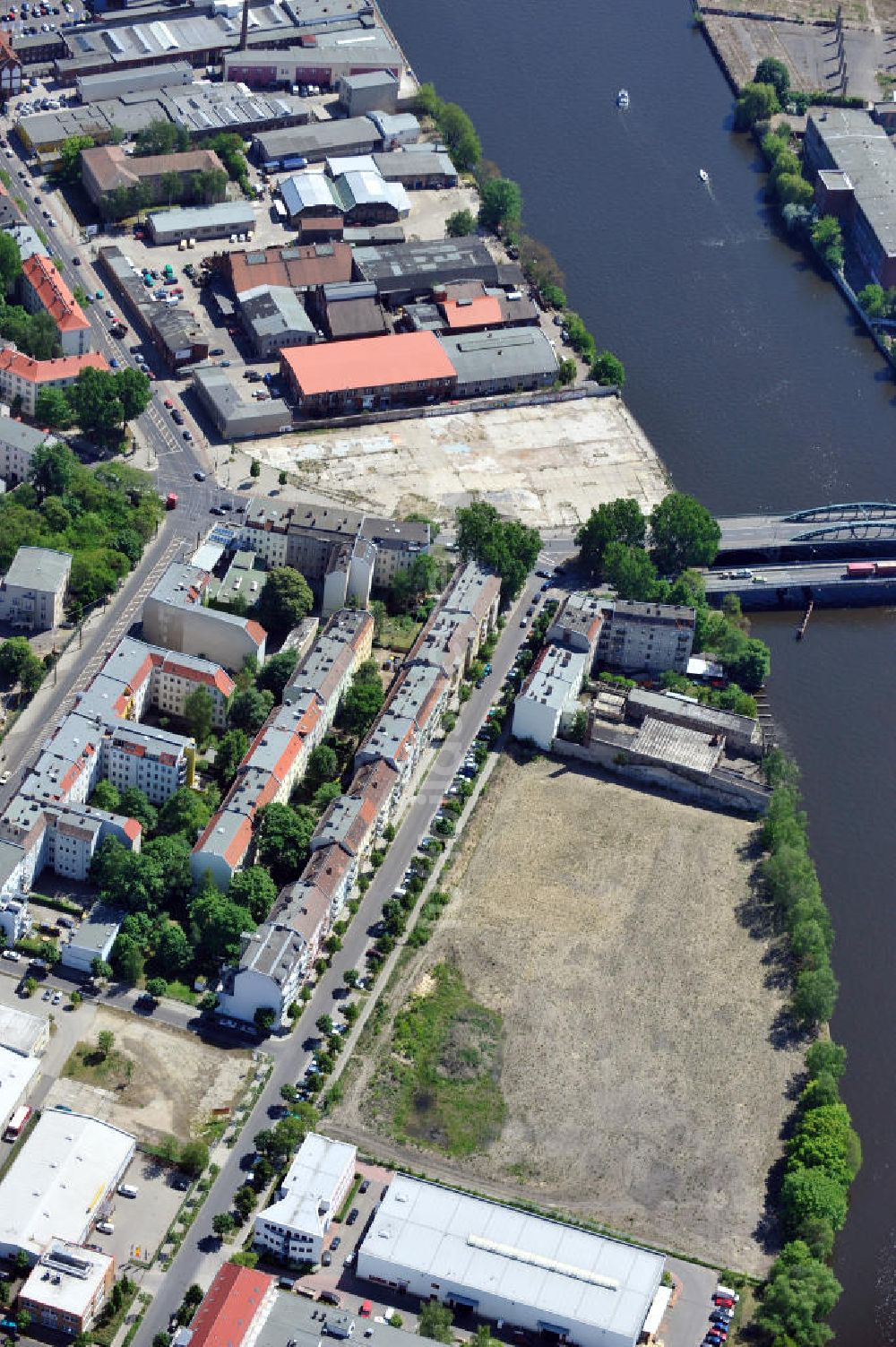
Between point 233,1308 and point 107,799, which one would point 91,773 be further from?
point 233,1308

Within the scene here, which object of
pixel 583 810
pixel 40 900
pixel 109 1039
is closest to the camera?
pixel 109 1039

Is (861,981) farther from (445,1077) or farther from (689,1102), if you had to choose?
(445,1077)

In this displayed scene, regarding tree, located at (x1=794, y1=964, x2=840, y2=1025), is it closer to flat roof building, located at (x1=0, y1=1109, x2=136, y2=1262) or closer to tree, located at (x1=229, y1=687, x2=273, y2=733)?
tree, located at (x1=229, y1=687, x2=273, y2=733)

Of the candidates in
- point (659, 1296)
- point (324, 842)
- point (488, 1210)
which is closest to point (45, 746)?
point (324, 842)

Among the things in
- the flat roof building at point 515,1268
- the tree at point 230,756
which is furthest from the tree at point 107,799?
the flat roof building at point 515,1268

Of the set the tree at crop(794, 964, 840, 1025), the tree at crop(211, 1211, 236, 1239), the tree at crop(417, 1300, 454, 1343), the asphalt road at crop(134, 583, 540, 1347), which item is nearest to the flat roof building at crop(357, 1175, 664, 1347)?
the tree at crop(417, 1300, 454, 1343)

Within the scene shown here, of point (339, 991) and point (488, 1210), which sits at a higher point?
point (339, 991)

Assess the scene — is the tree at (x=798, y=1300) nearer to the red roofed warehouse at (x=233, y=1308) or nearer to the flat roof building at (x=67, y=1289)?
the red roofed warehouse at (x=233, y=1308)

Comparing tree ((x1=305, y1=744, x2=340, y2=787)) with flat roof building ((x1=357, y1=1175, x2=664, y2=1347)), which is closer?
flat roof building ((x1=357, y1=1175, x2=664, y2=1347))
